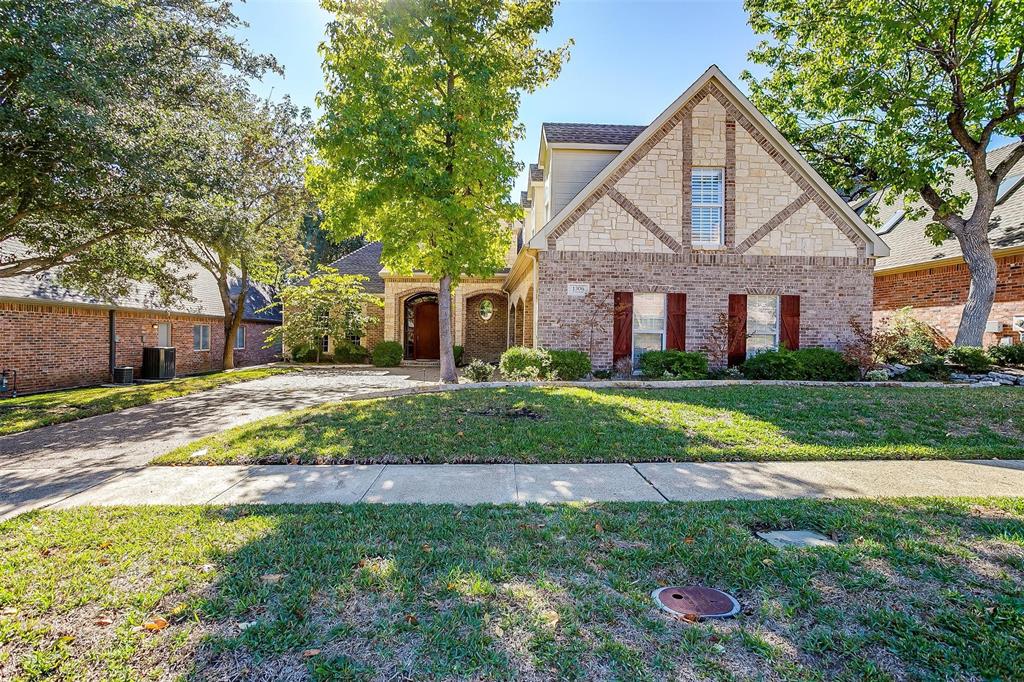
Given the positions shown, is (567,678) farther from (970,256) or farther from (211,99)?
(970,256)

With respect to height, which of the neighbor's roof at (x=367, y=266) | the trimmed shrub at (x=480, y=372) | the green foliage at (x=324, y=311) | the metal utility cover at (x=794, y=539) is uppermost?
the neighbor's roof at (x=367, y=266)

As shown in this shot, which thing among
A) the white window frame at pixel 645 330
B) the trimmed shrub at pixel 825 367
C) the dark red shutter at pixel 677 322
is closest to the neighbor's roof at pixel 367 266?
the white window frame at pixel 645 330

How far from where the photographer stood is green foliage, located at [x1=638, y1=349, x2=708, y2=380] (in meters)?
11.2

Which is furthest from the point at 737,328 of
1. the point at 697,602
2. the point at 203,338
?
the point at 203,338

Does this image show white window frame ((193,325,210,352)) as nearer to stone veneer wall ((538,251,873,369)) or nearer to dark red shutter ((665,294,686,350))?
stone veneer wall ((538,251,873,369))

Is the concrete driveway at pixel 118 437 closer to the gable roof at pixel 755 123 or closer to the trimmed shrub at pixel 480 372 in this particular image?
the trimmed shrub at pixel 480 372

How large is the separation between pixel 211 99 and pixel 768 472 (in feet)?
48.2

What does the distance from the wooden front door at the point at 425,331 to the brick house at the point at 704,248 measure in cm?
1035

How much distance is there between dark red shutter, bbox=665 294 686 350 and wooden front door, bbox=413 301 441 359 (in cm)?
1215

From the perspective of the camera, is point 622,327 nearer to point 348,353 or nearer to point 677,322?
point 677,322

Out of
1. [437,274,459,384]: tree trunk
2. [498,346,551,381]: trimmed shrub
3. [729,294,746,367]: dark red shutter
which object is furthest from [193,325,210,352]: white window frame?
[729,294,746,367]: dark red shutter

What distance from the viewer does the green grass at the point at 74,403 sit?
845cm

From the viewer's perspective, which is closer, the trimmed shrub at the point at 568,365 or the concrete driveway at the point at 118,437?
the concrete driveway at the point at 118,437

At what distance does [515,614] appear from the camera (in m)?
2.67
